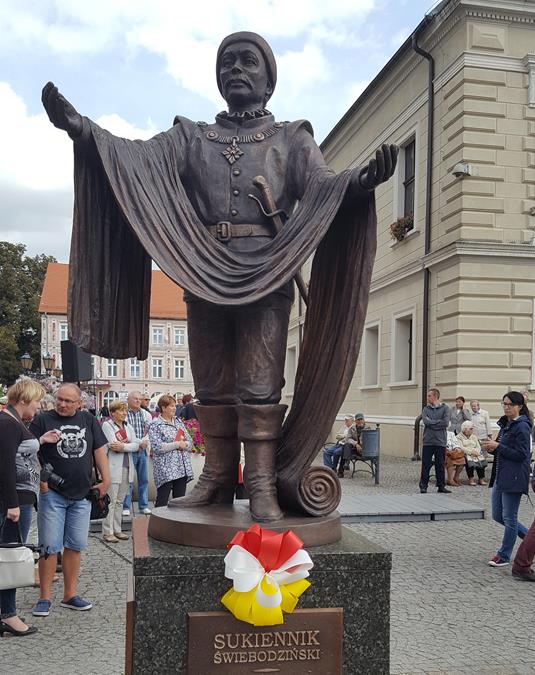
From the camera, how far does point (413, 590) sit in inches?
237

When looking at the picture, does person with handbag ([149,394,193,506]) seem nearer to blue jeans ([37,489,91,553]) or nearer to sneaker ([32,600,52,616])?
blue jeans ([37,489,91,553])

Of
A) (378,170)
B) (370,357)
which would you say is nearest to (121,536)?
(378,170)

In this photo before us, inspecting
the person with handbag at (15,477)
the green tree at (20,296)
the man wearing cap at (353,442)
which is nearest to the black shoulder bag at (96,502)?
→ the person with handbag at (15,477)

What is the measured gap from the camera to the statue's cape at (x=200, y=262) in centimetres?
287

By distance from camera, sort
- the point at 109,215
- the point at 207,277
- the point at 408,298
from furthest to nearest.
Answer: the point at 408,298, the point at 109,215, the point at 207,277

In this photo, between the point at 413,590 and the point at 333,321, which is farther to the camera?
the point at 413,590

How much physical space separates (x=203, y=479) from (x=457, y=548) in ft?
17.0

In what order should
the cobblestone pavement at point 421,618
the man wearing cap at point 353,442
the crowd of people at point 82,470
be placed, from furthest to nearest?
the man wearing cap at point 353,442
the crowd of people at point 82,470
the cobblestone pavement at point 421,618

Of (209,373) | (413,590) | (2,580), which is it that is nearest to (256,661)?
(209,373)

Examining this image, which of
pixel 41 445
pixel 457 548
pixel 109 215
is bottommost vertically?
pixel 457 548

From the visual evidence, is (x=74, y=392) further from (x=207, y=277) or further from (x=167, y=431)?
(x=207, y=277)

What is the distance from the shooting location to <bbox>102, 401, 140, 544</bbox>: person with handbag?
7.97 meters

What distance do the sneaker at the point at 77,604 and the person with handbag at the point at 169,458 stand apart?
91.7 inches

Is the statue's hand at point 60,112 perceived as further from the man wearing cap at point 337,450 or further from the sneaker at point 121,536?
the man wearing cap at point 337,450
